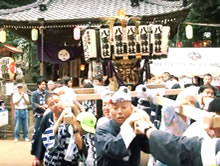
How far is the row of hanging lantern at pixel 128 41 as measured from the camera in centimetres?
571

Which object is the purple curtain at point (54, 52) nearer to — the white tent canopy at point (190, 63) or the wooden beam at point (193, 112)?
the white tent canopy at point (190, 63)

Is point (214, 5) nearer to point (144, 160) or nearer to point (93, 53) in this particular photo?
point (144, 160)

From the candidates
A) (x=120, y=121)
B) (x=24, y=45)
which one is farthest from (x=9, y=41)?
(x=120, y=121)

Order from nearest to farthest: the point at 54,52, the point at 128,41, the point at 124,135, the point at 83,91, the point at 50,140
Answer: the point at 124,135 < the point at 50,140 < the point at 83,91 < the point at 128,41 < the point at 54,52

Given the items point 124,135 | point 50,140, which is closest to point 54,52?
point 50,140

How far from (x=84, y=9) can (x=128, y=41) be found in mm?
8634

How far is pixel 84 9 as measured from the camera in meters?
14.1

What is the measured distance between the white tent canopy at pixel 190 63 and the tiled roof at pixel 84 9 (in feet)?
5.35

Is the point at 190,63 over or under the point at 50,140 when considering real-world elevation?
over

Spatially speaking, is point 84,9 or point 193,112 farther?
point 84,9

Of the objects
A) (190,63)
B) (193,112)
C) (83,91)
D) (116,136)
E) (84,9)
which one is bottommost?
(116,136)

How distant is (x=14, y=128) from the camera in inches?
440

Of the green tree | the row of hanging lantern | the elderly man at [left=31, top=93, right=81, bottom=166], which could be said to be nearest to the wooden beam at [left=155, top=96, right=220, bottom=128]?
the elderly man at [left=31, top=93, right=81, bottom=166]

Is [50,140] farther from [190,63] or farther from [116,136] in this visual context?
[190,63]
